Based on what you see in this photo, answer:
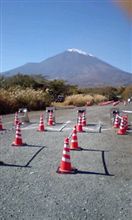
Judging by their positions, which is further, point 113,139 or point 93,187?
point 113,139

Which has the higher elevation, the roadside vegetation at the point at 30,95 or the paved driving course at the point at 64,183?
the roadside vegetation at the point at 30,95

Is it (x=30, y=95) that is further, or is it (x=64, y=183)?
(x=30, y=95)

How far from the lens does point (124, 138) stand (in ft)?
55.2

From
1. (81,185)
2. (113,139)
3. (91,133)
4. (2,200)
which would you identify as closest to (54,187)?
(81,185)

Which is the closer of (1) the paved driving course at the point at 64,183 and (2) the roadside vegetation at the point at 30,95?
(1) the paved driving course at the point at 64,183

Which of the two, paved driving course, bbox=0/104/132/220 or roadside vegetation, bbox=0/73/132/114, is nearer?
paved driving course, bbox=0/104/132/220

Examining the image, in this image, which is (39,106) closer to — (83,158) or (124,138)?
(124,138)

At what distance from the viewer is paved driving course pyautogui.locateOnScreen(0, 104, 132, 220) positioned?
706 centimetres

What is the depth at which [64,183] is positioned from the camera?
8977mm

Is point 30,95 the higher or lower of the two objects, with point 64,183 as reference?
higher

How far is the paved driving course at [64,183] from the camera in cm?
706

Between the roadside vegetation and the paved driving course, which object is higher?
the roadside vegetation

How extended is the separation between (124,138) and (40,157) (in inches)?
226

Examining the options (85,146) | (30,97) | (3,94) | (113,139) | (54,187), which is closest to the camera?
(54,187)
